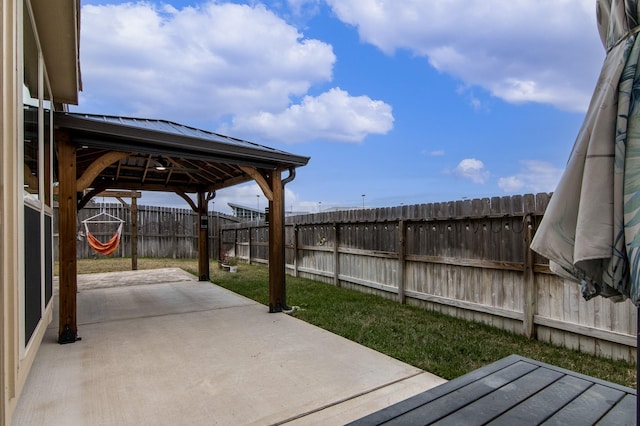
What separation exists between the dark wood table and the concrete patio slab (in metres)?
0.85

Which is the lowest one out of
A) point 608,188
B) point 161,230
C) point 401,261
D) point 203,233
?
point 401,261

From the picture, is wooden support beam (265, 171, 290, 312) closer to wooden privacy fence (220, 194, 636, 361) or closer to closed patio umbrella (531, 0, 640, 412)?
wooden privacy fence (220, 194, 636, 361)

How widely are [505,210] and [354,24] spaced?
196 inches

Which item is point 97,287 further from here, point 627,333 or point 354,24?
point 627,333

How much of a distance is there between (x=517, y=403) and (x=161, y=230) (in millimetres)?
14192

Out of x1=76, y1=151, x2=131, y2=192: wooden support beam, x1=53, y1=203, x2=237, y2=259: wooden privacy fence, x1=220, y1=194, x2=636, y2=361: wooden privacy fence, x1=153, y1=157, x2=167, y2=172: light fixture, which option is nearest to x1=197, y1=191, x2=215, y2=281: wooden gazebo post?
x1=153, y1=157, x2=167, y2=172: light fixture

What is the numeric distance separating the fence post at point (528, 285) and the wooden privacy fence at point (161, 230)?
37.2 feet

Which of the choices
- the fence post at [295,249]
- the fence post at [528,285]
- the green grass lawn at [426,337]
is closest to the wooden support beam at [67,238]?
the green grass lawn at [426,337]

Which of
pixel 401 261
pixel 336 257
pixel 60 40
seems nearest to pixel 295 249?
pixel 336 257

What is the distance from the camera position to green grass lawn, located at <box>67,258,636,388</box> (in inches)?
120

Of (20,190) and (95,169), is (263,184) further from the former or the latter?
(20,190)

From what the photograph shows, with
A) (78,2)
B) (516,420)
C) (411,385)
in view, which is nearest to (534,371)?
(516,420)

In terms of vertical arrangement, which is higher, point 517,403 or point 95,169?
point 95,169

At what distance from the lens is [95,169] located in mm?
4016
